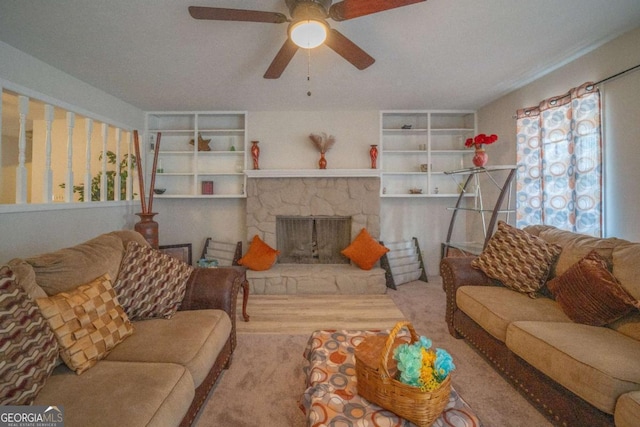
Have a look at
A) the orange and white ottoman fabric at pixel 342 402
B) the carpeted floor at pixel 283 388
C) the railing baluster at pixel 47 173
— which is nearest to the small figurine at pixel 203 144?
the railing baluster at pixel 47 173

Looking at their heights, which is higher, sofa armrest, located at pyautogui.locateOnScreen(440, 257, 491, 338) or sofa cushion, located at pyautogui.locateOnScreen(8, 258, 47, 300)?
sofa cushion, located at pyautogui.locateOnScreen(8, 258, 47, 300)

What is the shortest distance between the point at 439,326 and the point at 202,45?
3260mm

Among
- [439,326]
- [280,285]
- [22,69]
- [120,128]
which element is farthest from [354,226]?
[22,69]

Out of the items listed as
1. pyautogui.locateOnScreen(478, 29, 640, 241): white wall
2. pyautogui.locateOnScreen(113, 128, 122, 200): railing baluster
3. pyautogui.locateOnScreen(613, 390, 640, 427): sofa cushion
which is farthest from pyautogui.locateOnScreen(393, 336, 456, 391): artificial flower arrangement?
pyautogui.locateOnScreen(113, 128, 122, 200): railing baluster

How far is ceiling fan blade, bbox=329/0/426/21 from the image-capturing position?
1.43m

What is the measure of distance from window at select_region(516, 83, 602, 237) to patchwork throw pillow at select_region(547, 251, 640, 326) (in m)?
0.77

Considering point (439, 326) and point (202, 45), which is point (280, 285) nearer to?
point (439, 326)

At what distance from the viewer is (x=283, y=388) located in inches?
69.1

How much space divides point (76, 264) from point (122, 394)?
86cm

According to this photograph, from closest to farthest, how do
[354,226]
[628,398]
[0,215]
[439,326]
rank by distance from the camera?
[628,398], [0,215], [439,326], [354,226]

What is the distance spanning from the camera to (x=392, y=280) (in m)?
3.71

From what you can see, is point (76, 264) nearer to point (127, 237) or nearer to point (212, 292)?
point (127, 237)

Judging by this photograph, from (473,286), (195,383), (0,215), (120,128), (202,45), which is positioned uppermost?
(202,45)

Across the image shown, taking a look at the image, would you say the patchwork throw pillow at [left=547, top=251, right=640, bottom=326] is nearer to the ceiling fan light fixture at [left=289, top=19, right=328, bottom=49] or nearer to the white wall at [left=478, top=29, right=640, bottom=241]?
the white wall at [left=478, top=29, right=640, bottom=241]
